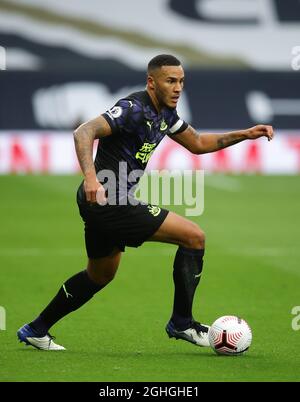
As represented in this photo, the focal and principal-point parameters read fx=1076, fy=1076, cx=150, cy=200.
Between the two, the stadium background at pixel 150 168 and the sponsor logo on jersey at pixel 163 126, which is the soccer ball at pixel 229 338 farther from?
the sponsor logo on jersey at pixel 163 126

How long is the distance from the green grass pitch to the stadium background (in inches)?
1.0

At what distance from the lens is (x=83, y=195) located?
831cm

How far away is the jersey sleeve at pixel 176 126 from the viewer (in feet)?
28.9

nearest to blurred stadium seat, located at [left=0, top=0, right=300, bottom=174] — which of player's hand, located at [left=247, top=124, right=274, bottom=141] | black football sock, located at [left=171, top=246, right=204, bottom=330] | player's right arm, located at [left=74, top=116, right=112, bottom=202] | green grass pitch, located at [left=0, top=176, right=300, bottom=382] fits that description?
green grass pitch, located at [left=0, top=176, right=300, bottom=382]

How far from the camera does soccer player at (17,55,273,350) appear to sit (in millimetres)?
8258

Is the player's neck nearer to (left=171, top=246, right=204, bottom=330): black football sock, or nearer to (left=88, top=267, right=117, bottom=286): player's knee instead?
(left=171, top=246, right=204, bottom=330): black football sock

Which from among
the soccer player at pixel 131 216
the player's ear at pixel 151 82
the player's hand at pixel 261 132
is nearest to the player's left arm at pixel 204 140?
the player's hand at pixel 261 132

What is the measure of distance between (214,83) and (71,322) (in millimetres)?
23218

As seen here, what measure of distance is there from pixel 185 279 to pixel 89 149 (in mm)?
1339

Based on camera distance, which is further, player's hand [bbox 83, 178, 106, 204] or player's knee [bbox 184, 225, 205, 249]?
player's knee [bbox 184, 225, 205, 249]

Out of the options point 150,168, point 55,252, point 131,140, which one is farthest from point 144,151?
point 150,168

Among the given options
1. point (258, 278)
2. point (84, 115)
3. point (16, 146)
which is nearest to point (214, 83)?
point (84, 115)

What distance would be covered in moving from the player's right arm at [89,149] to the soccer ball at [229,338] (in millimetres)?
1527
